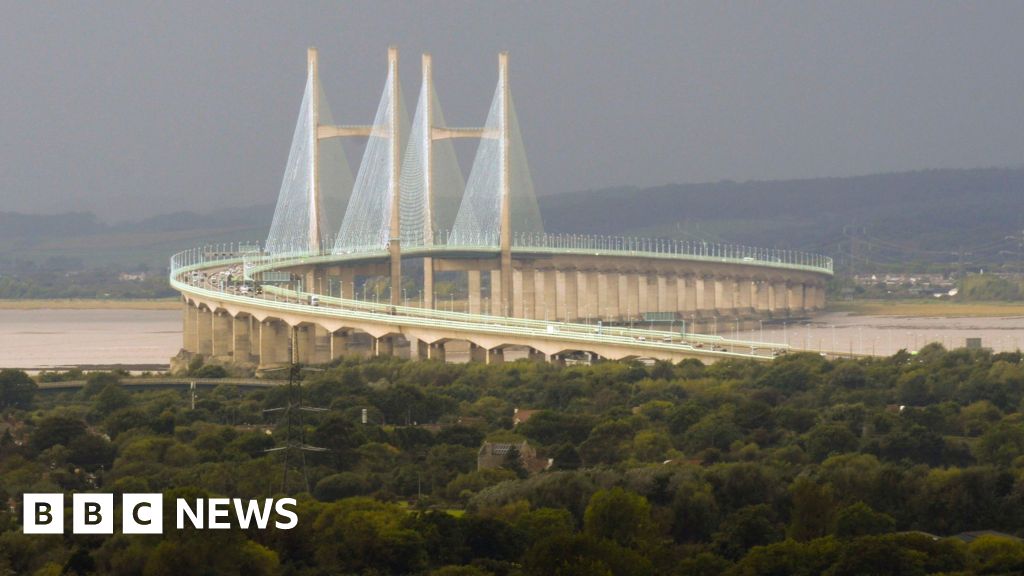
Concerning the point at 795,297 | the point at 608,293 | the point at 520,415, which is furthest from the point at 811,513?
the point at 795,297

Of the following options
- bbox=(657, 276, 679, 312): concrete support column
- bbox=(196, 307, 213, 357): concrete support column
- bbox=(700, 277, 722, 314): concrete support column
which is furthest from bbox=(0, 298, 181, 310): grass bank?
bbox=(196, 307, 213, 357): concrete support column

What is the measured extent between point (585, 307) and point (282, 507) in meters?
58.6

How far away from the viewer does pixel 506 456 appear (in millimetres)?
37125

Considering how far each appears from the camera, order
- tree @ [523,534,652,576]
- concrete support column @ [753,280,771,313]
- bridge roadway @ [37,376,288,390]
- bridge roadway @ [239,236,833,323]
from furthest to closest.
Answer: concrete support column @ [753,280,771,313]
bridge roadway @ [239,236,833,323]
bridge roadway @ [37,376,288,390]
tree @ [523,534,652,576]

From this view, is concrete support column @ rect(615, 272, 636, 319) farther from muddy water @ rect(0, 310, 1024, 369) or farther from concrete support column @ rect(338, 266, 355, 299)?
concrete support column @ rect(338, 266, 355, 299)

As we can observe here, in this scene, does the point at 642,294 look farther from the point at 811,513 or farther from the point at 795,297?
the point at 811,513

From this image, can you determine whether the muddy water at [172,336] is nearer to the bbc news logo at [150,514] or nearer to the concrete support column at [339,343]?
the concrete support column at [339,343]

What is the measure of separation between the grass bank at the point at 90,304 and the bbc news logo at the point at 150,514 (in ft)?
270

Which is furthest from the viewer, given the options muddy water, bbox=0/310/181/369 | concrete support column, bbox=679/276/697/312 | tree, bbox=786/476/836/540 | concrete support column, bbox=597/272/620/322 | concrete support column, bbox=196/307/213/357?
concrete support column, bbox=679/276/697/312

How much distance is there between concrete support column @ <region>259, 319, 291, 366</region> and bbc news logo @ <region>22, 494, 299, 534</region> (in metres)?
32.9

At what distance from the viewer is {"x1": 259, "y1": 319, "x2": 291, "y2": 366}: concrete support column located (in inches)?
2518

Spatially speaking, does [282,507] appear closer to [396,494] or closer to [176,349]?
[396,494]

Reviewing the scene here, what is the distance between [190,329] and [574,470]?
35621 mm

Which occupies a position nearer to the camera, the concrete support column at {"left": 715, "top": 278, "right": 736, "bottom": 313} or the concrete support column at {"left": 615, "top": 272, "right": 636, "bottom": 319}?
the concrete support column at {"left": 615, "top": 272, "right": 636, "bottom": 319}
